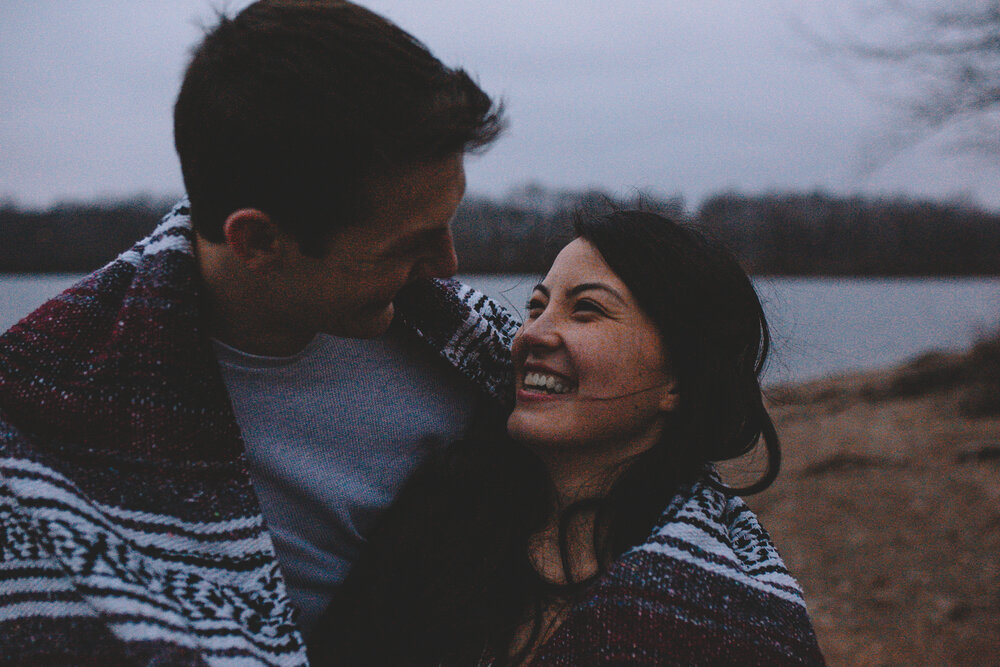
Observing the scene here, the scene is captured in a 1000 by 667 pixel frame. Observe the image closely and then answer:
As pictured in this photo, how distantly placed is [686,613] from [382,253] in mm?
940

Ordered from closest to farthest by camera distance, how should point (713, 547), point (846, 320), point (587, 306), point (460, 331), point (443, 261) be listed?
point (713, 547), point (443, 261), point (587, 306), point (460, 331), point (846, 320)

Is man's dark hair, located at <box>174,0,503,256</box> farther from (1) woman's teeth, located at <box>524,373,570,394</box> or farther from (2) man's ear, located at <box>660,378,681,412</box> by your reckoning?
(2) man's ear, located at <box>660,378,681,412</box>

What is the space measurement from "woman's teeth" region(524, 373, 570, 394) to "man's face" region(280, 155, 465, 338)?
13.7 inches

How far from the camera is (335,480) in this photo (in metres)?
1.86

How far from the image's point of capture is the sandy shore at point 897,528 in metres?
4.07

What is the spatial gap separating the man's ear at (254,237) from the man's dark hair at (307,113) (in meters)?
0.02

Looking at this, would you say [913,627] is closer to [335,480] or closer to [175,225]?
[335,480]

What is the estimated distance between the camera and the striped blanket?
1.25 m

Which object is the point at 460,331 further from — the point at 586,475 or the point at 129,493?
the point at 129,493

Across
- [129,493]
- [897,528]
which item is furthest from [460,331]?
[897,528]

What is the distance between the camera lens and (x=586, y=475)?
5.95 feet

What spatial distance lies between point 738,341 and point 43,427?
1534mm

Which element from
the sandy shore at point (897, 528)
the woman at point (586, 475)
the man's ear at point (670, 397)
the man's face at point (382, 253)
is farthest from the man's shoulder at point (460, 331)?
the sandy shore at point (897, 528)

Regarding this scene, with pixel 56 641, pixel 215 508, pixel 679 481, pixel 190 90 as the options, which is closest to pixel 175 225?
pixel 190 90
